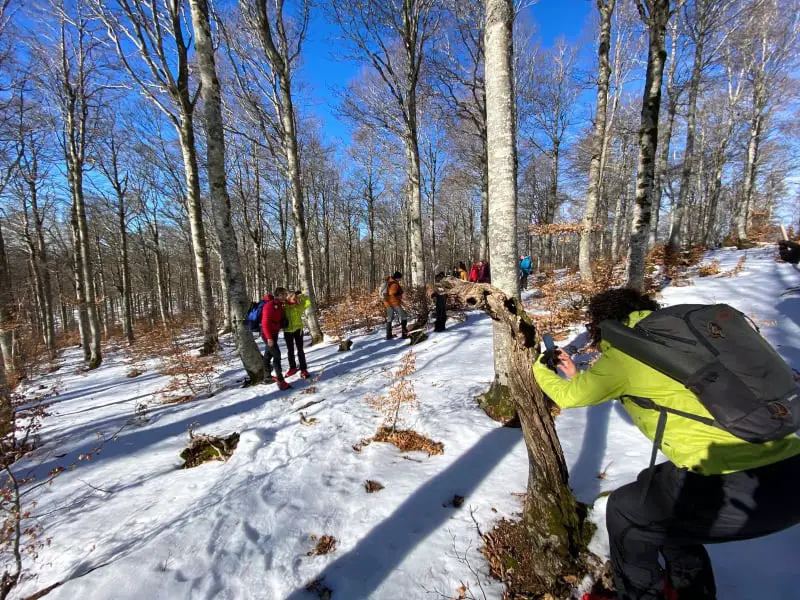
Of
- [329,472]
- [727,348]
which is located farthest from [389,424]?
[727,348]

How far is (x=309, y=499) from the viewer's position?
9.62 feet

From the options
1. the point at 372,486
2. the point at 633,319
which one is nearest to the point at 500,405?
the point at 372,486

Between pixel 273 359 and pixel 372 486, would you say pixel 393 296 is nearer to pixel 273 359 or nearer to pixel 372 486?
pixel 273 359

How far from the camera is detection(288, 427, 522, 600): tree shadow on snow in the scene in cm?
219

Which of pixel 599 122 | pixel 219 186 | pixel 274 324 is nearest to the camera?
pixel 219 186

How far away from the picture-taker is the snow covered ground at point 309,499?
2162 millimetres

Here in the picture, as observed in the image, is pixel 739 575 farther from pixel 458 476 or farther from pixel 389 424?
pixel 389 424

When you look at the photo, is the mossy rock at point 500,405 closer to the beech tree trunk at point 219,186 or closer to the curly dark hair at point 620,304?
the curly dark hair at point 620,304

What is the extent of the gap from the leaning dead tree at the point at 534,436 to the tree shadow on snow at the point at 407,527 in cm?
73

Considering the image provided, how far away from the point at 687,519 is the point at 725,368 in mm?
735

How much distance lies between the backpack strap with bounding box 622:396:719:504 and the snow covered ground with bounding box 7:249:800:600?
1.02 m

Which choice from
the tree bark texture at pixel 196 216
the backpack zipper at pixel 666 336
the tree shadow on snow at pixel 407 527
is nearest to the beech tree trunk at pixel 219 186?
the tree bark texture at pixel 196 216

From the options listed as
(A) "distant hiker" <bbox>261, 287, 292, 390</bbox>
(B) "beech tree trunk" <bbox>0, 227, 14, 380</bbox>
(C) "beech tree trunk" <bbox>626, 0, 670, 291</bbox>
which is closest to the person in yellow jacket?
(A) "distant hiker" <bbox>261, 287, 292, 390</bbox>

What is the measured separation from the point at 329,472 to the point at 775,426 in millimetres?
3267
